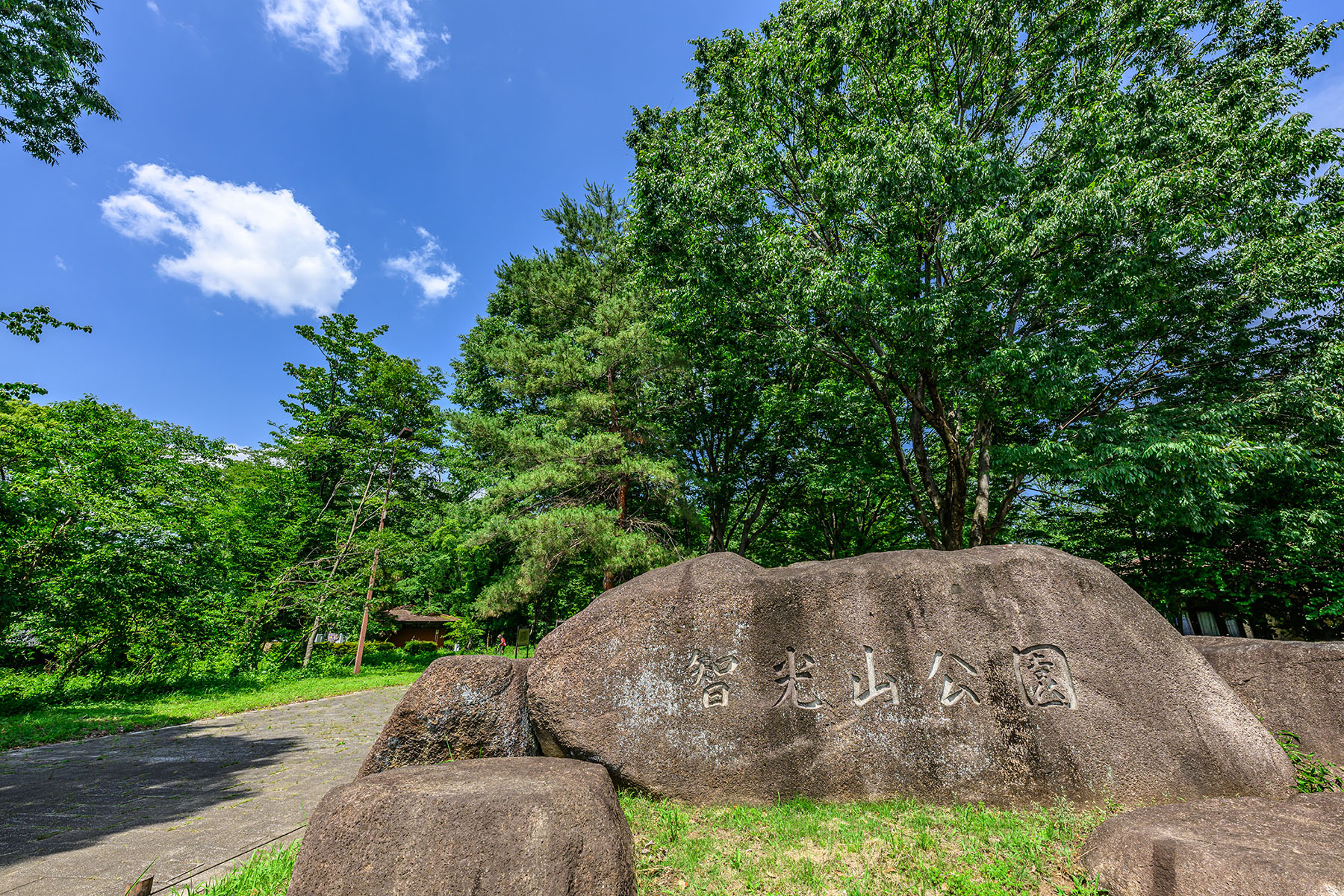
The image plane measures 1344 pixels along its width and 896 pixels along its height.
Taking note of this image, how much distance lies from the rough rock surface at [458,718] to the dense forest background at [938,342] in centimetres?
684

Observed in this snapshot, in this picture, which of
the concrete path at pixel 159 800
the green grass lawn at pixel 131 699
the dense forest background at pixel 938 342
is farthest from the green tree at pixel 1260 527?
the green grass lawn at pixel 131 699

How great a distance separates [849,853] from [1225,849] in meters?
1.88

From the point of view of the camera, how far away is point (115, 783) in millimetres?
5387

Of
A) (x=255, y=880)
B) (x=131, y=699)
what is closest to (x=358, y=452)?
(x=131, y=699)

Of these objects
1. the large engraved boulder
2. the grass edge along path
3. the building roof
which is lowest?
the grass edge along path

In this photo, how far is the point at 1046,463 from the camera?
28.9 ft

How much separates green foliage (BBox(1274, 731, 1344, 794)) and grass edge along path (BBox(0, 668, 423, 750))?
12828mm

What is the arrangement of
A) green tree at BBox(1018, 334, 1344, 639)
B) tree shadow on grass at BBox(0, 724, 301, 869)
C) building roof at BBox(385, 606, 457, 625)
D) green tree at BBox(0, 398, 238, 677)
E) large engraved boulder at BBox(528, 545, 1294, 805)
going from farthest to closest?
building roof at BBox(385, 606, 457, 625) → green tree at BBox(0, 398, 238, 677) → green tree at BBox(1018, 334, 1344, 639) → tree shadow on grass at BBox(0, 724, 301, 869) → large engraved boulder at BBox(528, 545, 1294, 805)


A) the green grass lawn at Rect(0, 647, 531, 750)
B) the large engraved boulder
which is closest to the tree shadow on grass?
the green grass lawn at Rect(0, 647, 531, 750)

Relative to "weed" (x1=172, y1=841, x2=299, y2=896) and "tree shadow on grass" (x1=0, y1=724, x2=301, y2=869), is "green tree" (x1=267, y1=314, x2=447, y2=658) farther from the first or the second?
"weed" (x1=172, y1=841, x2=299, y2=896)

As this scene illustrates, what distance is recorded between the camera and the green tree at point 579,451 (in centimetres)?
1302

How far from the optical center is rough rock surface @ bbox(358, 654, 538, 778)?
15.1 feet

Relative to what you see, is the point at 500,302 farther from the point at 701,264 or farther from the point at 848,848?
the point at 848,848

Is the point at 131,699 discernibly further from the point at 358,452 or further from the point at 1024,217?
the point at 1024,217
